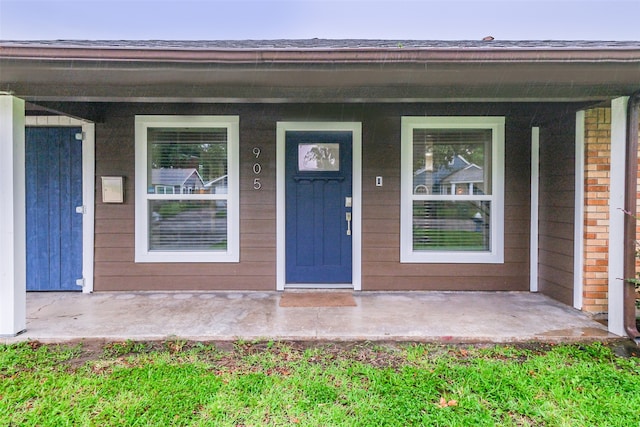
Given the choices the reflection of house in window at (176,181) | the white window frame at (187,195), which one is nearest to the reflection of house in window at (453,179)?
the white window frame at (187,195)

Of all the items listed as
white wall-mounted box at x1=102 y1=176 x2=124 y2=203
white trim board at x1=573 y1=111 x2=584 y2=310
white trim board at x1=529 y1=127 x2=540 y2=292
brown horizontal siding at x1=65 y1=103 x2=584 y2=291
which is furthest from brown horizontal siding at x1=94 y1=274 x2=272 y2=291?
white trim board at x1=573 y1=111 x2=584 y2=310

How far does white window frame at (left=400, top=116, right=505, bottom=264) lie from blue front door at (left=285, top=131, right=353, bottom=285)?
2.16 ft

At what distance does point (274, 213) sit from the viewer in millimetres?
4473

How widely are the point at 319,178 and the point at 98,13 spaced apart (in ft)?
40.8

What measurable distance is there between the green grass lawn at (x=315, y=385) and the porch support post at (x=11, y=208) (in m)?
0.34

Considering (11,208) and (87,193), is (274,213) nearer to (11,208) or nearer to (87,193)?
(87,193)

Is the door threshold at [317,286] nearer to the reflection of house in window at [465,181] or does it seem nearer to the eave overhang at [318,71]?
the reflection of house in window at [465,181]

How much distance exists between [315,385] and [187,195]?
116 inches

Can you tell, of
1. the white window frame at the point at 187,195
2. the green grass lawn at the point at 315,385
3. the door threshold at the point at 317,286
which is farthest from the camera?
the door threshold at the point at 317,286

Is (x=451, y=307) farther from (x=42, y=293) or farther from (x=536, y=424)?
(x=42, y=293)

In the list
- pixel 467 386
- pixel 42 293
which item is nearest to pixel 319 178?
pixel 467 386

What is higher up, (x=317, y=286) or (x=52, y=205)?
(x=52, y=205)

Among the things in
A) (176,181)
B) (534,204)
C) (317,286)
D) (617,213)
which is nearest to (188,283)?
(176,181)

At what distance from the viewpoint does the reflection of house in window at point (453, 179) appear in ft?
14.7
